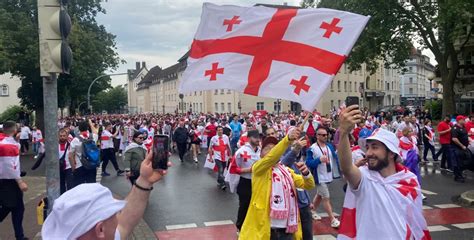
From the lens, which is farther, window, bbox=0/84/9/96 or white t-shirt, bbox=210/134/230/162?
window, bbox=0/84/9/96

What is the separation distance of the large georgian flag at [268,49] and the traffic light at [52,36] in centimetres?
Result: 136

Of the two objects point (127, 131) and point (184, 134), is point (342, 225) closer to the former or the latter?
point (184, 134)

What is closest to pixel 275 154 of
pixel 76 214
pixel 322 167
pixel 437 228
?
pixel 76 214

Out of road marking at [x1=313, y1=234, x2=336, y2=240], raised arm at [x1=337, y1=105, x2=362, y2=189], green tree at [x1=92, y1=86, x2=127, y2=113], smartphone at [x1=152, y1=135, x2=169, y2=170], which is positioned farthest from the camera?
green tree at [x1=92, y1=86, x2=127, y2=113]

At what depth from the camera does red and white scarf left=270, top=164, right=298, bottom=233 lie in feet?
16.4

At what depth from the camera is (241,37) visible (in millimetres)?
5082

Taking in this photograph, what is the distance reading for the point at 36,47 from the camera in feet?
86.7

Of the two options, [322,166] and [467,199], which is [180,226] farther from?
[467,199]

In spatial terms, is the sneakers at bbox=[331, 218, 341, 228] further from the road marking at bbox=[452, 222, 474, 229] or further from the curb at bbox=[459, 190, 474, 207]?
the curb at bbox=[459, 190, 474, 207]

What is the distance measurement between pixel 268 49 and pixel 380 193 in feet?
6.69

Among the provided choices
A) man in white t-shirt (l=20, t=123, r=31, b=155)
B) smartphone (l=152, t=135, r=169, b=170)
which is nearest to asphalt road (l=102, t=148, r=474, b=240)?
smartphone (l=152, t=135, r=169, b=170)

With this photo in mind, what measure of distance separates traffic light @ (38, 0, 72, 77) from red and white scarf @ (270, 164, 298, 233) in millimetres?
2600

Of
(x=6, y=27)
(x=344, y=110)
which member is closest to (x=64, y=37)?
(x=344, y=110)

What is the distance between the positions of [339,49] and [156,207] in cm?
692
